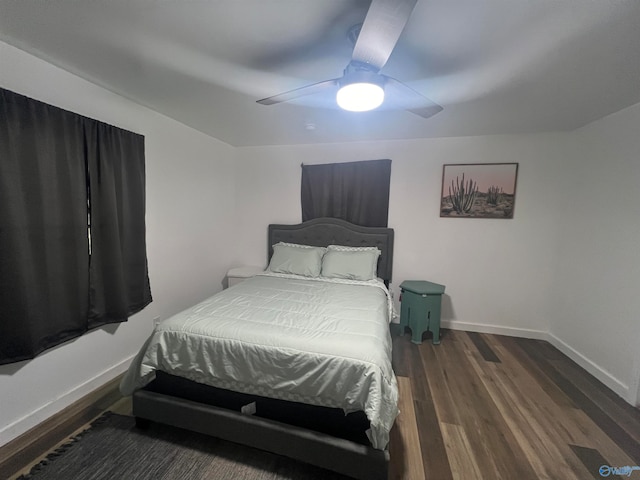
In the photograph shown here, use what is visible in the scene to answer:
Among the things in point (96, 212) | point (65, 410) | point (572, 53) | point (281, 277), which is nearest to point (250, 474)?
point (65, 410)

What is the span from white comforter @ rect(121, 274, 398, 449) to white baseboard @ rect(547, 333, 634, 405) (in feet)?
6.64

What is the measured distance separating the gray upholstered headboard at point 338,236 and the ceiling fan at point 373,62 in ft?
5.37

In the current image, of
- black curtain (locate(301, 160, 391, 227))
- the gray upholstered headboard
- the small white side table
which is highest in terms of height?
black curtain (locate(301, 160, 391, 227))

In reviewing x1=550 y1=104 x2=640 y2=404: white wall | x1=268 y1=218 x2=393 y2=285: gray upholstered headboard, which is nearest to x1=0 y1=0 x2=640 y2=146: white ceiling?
x1=550 y1=104 x2=640 y2=404: white wall

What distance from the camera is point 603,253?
2395 millimetres

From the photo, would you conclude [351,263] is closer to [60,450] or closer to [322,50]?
[322,50]

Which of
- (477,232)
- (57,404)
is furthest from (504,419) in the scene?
(57,404)

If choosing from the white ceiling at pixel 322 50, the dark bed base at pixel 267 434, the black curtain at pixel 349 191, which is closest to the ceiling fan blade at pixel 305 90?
the white ceiling at pixel 322 50

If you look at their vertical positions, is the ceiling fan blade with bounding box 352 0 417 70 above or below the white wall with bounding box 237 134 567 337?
above

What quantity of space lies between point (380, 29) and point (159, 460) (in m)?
2.41

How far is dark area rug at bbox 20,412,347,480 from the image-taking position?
4.60 ft

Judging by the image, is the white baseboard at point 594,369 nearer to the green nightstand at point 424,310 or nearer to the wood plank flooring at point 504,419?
the wood plank flooring at point 504,419

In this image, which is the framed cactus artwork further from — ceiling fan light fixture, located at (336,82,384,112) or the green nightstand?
ceiling fan light fixture, located at (336,82,384,112)

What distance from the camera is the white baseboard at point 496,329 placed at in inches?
121
